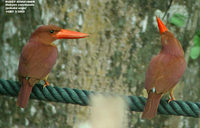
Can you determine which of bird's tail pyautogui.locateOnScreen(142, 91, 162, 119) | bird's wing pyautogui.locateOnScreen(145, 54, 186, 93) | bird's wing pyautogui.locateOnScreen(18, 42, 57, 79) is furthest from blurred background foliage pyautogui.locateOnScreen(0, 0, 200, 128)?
bird's tail pyautogui.locateOnScreen(142, 91, 162, 119)

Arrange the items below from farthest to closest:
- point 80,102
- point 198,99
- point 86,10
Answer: point 198,99 < point 86,10 < point 80,102

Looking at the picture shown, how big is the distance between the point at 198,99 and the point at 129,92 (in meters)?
0.55

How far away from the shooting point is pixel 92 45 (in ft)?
8.26

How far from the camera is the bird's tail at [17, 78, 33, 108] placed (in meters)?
1.69

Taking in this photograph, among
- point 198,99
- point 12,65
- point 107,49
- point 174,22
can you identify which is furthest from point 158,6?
point 12,65

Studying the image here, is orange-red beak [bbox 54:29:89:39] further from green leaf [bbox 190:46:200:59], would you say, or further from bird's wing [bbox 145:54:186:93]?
green leaf [bbox 190:46:200:59]

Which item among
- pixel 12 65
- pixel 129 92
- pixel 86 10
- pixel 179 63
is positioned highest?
pixel 86 10

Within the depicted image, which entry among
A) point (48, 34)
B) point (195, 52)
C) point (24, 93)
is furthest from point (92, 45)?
point (24, 93)

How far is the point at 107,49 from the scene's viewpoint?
2.52 meters

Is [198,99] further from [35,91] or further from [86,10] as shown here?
[35,91]

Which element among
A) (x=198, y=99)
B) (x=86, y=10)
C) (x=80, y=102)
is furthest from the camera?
(x=198, y=99)

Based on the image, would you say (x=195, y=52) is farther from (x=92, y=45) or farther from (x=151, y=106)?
(x=151, y=106)

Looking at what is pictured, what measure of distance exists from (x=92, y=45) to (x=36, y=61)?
0.77 meters

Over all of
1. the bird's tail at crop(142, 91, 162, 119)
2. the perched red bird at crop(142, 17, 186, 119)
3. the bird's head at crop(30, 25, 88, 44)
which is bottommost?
the bird's tail at crop(142, 91, 162, 119)
